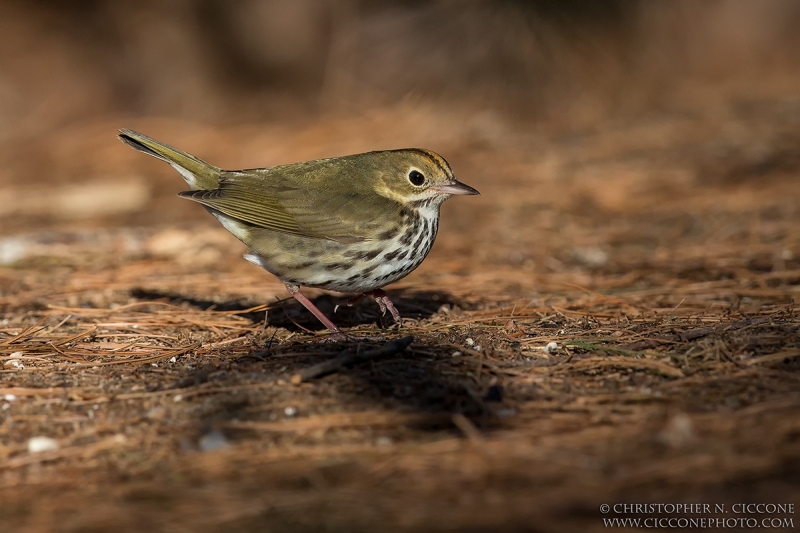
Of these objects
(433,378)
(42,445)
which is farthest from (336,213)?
(42,445)

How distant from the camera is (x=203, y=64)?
11867 millimetres

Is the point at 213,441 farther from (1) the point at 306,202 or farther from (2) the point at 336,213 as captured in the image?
(1) the point at 306,202

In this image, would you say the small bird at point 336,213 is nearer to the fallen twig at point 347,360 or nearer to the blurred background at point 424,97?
the fallen twig at point 347,360

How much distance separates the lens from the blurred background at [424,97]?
7953mm

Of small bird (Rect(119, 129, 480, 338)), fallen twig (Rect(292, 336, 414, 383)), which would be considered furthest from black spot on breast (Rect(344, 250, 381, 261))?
fallen twig (Rect(292, 336, 414, 383))

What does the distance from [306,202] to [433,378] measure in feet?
5.83

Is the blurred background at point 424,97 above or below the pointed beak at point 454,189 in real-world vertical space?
above

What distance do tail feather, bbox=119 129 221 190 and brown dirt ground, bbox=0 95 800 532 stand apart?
0.76 metres

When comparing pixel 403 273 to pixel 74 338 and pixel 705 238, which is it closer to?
pixel 74 338

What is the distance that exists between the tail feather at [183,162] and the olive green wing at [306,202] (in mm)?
91

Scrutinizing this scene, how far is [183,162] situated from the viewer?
524 cm

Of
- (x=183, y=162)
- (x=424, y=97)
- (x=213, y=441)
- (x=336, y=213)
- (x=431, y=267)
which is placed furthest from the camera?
(x=424, y=97)

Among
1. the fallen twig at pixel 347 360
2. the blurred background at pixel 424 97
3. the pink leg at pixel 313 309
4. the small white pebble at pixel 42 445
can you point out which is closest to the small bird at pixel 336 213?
the pink leg at pixel 313 309

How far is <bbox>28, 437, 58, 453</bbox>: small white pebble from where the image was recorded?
10.1ft
